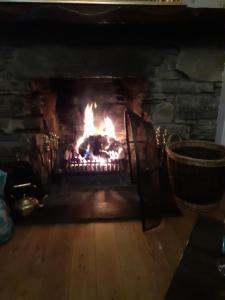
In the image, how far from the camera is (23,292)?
1.35 metres

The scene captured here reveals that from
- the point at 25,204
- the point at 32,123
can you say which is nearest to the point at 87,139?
the point at 32,123

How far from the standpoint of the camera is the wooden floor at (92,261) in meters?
1.36

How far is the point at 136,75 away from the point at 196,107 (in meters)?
0.46

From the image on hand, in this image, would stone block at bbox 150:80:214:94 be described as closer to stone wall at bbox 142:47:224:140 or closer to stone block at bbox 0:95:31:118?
stone wall at bbox 142:47:224:140

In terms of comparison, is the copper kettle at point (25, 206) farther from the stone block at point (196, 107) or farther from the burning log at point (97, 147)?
the stone block at point (196, 107)

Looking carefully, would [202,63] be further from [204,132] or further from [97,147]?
[97,147]

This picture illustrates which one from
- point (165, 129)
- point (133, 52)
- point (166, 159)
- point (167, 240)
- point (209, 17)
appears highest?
point (209, 17)

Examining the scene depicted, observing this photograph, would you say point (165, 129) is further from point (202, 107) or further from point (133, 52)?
point (133, 52)

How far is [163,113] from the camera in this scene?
7.10 ft

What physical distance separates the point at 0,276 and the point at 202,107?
1561 mm

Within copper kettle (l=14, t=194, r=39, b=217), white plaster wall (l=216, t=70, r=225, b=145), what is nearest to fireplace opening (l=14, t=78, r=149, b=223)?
copper kettle (l=14, t=194, r=39, b=217)

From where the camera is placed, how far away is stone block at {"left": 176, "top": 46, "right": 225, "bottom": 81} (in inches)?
80.3

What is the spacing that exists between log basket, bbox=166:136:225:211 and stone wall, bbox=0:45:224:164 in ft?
0.36

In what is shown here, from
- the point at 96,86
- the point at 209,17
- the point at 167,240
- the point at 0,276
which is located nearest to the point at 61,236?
the point at 0,276
